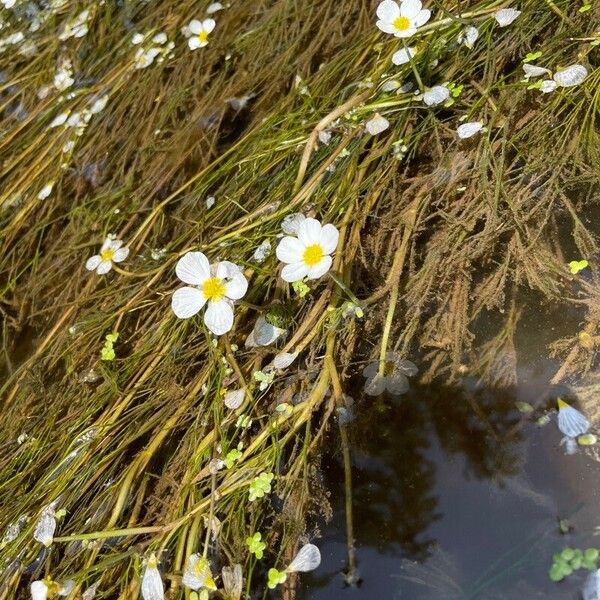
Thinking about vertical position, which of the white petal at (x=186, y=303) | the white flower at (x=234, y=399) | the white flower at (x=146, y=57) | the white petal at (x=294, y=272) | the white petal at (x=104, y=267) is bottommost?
the white flower at (x=234, y=399)

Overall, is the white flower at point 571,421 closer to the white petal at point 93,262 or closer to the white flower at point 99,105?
the white petal at point 93,262

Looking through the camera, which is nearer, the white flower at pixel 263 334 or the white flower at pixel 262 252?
the white flower at pixel 263 334

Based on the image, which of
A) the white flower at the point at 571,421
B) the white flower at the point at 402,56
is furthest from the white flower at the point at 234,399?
the white flower at the point at 402,56

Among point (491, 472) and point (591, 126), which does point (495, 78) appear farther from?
point (491, 472)

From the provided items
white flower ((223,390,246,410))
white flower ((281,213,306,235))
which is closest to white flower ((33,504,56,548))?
white flower ((223,390,246,410))

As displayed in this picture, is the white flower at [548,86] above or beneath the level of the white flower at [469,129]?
above

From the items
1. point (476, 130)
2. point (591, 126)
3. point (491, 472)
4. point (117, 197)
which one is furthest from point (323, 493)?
point (117, 197)

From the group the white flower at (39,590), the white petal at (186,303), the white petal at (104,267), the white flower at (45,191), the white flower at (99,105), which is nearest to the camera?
the white flower at (39,590)
